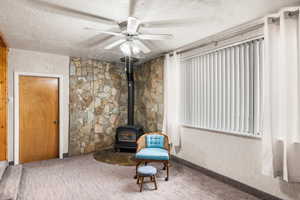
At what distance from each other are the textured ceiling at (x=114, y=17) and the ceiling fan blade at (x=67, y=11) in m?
0.03

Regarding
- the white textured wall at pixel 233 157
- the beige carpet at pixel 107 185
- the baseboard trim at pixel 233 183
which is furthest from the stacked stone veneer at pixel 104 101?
the baseboard trim at pixel 233 183

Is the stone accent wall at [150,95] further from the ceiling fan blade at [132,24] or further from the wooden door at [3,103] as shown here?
the wooden door at [3,103]

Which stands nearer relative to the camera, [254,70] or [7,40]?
[254,70]

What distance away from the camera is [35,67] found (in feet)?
12.9

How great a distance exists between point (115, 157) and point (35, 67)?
2734 mm

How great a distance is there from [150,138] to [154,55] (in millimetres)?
2063

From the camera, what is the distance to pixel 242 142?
2662 mm

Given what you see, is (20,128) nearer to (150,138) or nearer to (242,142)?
(150,138)

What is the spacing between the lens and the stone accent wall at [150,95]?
4.43 metres

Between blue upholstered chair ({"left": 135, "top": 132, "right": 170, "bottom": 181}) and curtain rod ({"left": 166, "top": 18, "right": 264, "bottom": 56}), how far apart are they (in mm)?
1834

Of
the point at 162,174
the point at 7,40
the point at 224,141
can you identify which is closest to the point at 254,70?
the point at 224,141

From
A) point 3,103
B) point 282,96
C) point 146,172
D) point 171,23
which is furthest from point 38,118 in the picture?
point 282,96

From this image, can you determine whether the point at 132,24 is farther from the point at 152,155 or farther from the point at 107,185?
the point at 107,185

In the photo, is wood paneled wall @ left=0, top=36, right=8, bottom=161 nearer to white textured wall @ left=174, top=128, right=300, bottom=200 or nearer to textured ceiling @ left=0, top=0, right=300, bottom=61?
textured ceiling @ left=0, top=0, right=300, bottom=61
